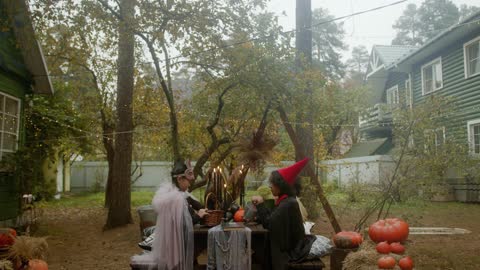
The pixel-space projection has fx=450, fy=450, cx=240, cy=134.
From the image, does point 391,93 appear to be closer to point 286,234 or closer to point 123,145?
point 123,145

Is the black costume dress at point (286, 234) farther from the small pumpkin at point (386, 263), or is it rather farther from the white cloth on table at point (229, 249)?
the small pumpkin at point (386, 263)

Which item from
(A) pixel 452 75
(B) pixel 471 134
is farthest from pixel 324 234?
(A) pixel 452 75

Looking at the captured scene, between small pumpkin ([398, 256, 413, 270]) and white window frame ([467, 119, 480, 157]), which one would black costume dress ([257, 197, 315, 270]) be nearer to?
small pumpkin ([398, 256, 413, 270])

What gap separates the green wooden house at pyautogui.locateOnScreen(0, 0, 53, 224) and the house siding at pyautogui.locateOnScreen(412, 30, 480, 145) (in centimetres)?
1194

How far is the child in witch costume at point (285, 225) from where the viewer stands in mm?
4922

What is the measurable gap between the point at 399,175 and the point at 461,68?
9056mm

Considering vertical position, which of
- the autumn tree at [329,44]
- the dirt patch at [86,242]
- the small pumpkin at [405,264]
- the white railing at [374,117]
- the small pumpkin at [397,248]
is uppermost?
the autumn tree at [329,44]

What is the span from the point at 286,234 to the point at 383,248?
1771mm

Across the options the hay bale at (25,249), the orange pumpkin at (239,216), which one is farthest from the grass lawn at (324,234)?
the orange pumpkin at (239,216)

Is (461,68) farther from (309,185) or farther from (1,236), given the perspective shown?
(1,236)

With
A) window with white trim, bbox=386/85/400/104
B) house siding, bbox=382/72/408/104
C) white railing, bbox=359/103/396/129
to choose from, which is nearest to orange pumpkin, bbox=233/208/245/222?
house siding, bbox=382/72/408/104

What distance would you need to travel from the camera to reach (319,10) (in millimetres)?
36969

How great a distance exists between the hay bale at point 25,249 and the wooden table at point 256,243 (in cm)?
197

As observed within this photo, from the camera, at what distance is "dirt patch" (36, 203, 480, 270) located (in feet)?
24.2
